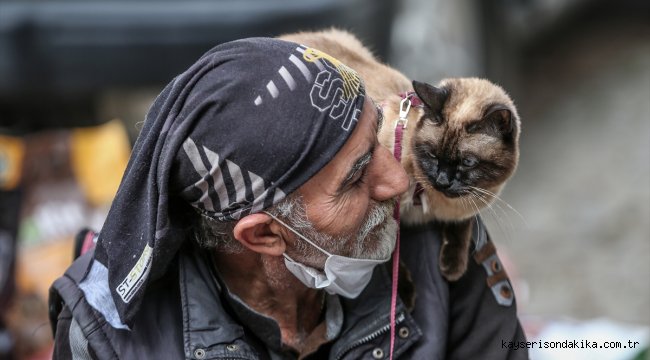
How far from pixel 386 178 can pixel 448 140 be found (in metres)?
0.50

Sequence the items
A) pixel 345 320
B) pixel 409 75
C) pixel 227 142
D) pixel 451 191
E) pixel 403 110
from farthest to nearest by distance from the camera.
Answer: pixel 409 75
pixel 451 191
pixel 403 110
pixel 345 320
pixel 227 142

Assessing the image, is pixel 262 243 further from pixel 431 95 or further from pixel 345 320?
pixel 431 95

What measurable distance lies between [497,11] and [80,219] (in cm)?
360

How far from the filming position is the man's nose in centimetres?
211

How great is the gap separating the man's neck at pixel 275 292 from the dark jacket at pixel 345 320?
54 mm

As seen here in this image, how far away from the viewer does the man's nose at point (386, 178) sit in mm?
2111

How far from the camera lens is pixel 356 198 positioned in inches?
83.0

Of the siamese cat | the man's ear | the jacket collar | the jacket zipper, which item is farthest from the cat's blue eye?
the man's ear

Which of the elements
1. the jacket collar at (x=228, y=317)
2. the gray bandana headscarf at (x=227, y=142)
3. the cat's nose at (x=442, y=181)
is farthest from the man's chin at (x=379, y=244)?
the cat's nose at (x=442, y=181)

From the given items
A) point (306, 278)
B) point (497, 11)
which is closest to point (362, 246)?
point (306, 278)

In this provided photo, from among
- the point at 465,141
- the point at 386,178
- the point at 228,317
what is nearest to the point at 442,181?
the point at 465,141

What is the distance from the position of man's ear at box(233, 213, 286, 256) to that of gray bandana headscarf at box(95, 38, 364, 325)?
0.03 m

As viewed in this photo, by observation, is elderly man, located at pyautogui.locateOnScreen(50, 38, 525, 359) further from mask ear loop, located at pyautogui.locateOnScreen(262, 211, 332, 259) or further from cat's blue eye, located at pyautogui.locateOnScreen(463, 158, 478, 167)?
cat's blue eye, located at pyautogui.locateOnScreen(463, 158, 478, 167)

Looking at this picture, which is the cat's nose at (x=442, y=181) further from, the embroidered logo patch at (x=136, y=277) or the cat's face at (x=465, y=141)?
the embroidered logo patch at (x=136, y=277)
